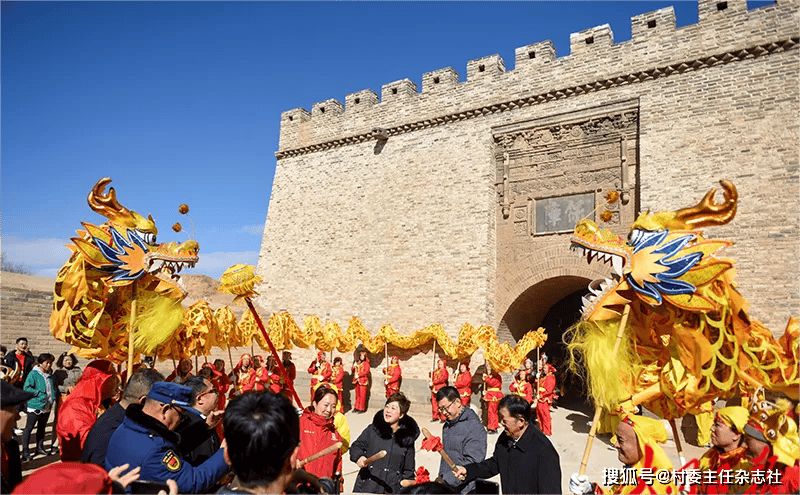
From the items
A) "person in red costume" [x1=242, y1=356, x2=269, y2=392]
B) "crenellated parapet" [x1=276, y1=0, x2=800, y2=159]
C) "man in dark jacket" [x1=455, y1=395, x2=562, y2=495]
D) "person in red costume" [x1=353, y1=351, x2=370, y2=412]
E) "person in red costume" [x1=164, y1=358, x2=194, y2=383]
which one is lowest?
"person in red costume" [x1=353, y1=351, x2=370, y2=412]

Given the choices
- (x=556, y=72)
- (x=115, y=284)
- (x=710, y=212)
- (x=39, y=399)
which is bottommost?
(x=39, y=399)

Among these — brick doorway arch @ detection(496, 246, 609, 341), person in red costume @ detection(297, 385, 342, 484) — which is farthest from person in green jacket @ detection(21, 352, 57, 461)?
brick doorway arch @ detection(496, 246, 609, 341)

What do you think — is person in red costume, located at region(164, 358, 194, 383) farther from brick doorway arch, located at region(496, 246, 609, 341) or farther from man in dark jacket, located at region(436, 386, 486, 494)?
brick doorway arch, located at region(496, 246, 609, 341)

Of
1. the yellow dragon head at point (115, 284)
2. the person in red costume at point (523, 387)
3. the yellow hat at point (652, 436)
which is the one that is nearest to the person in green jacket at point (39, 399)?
the yellow dragon head at point (115, 284)

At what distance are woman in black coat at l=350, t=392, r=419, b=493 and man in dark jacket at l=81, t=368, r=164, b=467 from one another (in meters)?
1.65

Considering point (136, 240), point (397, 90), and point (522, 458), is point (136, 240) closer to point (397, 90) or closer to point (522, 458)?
point (522, 458)

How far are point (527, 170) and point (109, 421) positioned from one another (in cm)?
1102

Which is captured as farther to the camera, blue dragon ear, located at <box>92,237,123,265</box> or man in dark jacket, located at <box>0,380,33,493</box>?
blue dragon ear, located at <box>92,237,123,265</box>

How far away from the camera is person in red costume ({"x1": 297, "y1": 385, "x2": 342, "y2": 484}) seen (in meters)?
3.61

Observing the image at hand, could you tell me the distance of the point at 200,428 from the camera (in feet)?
11.4

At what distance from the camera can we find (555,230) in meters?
12.0

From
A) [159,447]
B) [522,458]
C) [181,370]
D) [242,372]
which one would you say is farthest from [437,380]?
[159,447]

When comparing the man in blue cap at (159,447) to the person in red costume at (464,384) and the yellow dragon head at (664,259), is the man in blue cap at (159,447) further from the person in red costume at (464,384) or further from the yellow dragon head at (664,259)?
the person in red costume at (464,384)

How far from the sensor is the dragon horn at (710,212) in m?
4.26
